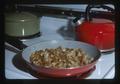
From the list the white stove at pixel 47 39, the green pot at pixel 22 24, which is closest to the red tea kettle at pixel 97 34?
the white stove at pixel 47 39

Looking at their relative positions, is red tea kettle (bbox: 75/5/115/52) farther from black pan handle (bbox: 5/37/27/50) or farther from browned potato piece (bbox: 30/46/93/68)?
black pan handle (bbox: 5/37/27/50)

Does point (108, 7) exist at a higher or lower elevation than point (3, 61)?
higher

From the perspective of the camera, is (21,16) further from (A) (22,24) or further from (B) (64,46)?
(B) (64,46)

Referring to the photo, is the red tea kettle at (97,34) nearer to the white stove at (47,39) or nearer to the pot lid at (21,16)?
the white stove at (47,39)

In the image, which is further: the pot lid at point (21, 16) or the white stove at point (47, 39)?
the pot lid at point (21, 16)

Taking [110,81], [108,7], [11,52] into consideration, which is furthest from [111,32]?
[11,52]

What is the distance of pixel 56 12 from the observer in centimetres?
110

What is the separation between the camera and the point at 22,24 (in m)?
0.98

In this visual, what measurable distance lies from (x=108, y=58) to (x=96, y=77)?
0.36 feet

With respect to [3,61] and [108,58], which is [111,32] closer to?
[108,58]

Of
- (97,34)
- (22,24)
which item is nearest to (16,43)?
(22,24)

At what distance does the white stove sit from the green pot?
1.2 inches

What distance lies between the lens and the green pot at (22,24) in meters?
0.95

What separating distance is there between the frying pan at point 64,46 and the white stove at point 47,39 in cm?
3
